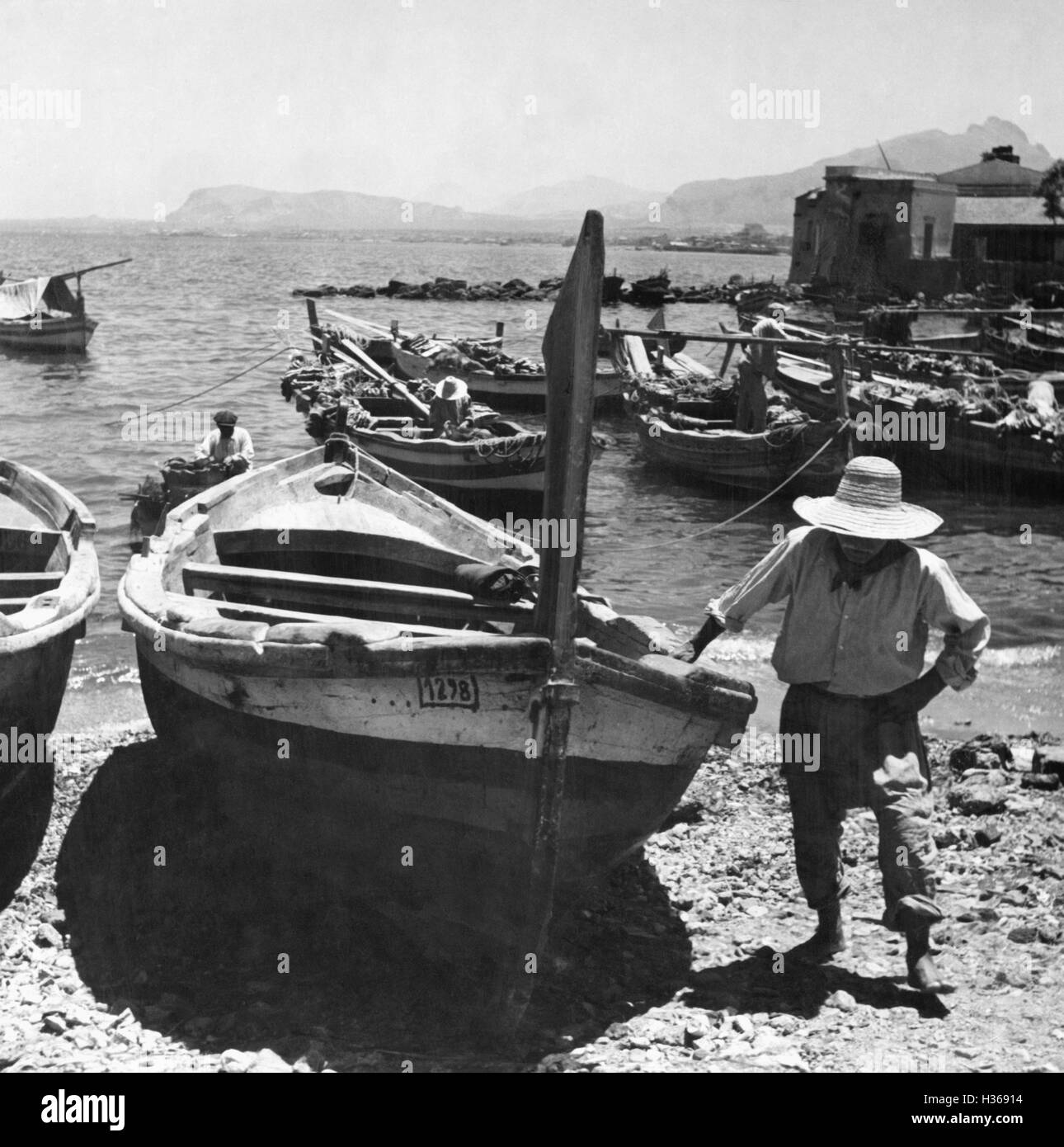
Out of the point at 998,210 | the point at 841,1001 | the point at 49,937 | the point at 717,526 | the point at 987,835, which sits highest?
the point at 998,210

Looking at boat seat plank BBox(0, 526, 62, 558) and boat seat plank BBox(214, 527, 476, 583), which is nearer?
boat seat plank BBox(214, 527, 476, 583)

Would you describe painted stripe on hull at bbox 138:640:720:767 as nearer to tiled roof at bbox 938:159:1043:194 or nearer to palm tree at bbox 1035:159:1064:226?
palm tree at bbox 1035:159:1064:226

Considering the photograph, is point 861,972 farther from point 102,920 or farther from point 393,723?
point 102,920

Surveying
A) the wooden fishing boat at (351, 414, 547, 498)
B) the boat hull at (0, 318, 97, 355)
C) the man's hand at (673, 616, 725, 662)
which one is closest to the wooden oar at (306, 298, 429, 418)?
the wooden fishing boat at (351, 414, 547, 498)

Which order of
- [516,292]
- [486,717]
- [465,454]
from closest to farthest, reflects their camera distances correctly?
[486,717] < [465,454] < [516,292]

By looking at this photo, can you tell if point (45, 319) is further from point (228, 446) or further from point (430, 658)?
point (430, 658)

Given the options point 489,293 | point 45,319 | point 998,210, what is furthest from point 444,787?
point 489,293

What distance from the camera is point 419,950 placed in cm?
559

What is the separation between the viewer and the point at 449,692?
16.6 ft

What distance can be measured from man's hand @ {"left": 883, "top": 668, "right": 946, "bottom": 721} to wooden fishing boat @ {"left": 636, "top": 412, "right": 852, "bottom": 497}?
1324 centimetres

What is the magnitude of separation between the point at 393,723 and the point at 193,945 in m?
1.58

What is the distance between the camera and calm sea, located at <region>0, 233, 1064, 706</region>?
14.0 meters

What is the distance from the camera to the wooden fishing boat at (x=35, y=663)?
6492 mm

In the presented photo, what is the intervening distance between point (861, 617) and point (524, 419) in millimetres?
23972
